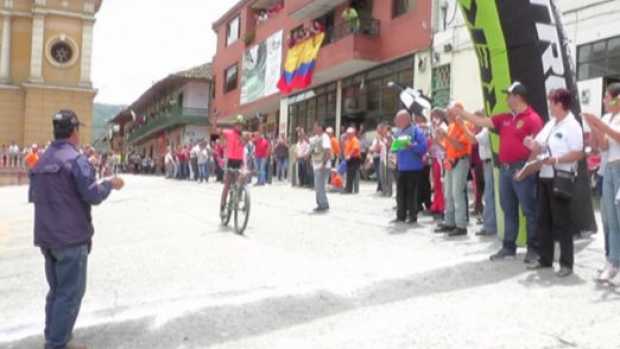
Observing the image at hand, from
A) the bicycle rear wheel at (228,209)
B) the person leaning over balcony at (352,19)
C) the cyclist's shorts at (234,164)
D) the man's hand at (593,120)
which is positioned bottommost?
the bicycle rear wheel at (228,209)

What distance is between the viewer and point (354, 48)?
76.9 feet

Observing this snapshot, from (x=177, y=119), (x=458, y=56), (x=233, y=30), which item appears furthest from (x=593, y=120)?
(x=177, y=119)

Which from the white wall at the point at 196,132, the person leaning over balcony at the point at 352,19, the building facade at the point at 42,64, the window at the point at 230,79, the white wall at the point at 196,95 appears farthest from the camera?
the white wall at the point at 196,132

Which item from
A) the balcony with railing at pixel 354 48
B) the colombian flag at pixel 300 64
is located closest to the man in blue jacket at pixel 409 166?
the balcony with railing at pixel 354 48

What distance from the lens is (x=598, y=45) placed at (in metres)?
15.0

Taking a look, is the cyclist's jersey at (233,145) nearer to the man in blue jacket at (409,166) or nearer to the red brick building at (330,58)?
the man in blue jacket at (409,166)

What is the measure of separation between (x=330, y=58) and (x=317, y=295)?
19770 mm

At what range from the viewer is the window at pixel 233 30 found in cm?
3956

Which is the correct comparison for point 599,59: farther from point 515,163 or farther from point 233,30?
point 233,30

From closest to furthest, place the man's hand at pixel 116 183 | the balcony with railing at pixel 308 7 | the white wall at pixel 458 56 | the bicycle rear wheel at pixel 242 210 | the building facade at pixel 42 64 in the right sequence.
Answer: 1. the man's hand at pixel 116 183
2. the bicycle rear wheel at pixel 242 210
3. the white wall at pixel 458 56
4. the balcony with railing at pixel 308 7
5. the building facade at pixel 42 64

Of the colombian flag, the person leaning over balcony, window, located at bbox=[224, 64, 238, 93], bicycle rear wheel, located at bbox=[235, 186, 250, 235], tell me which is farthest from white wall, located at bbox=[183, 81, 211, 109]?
bicycle rear wheel, located at bbox=[235, 186, 250, 235]

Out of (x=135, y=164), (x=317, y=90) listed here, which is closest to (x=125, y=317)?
(x=317, y=90)

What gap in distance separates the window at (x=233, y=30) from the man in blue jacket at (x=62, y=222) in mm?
35378

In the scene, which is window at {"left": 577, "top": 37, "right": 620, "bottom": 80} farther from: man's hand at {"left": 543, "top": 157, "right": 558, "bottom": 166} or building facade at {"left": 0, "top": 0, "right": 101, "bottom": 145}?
building facade at {"left": 0, "top": 0, "right": 101, "bottom": 145}
